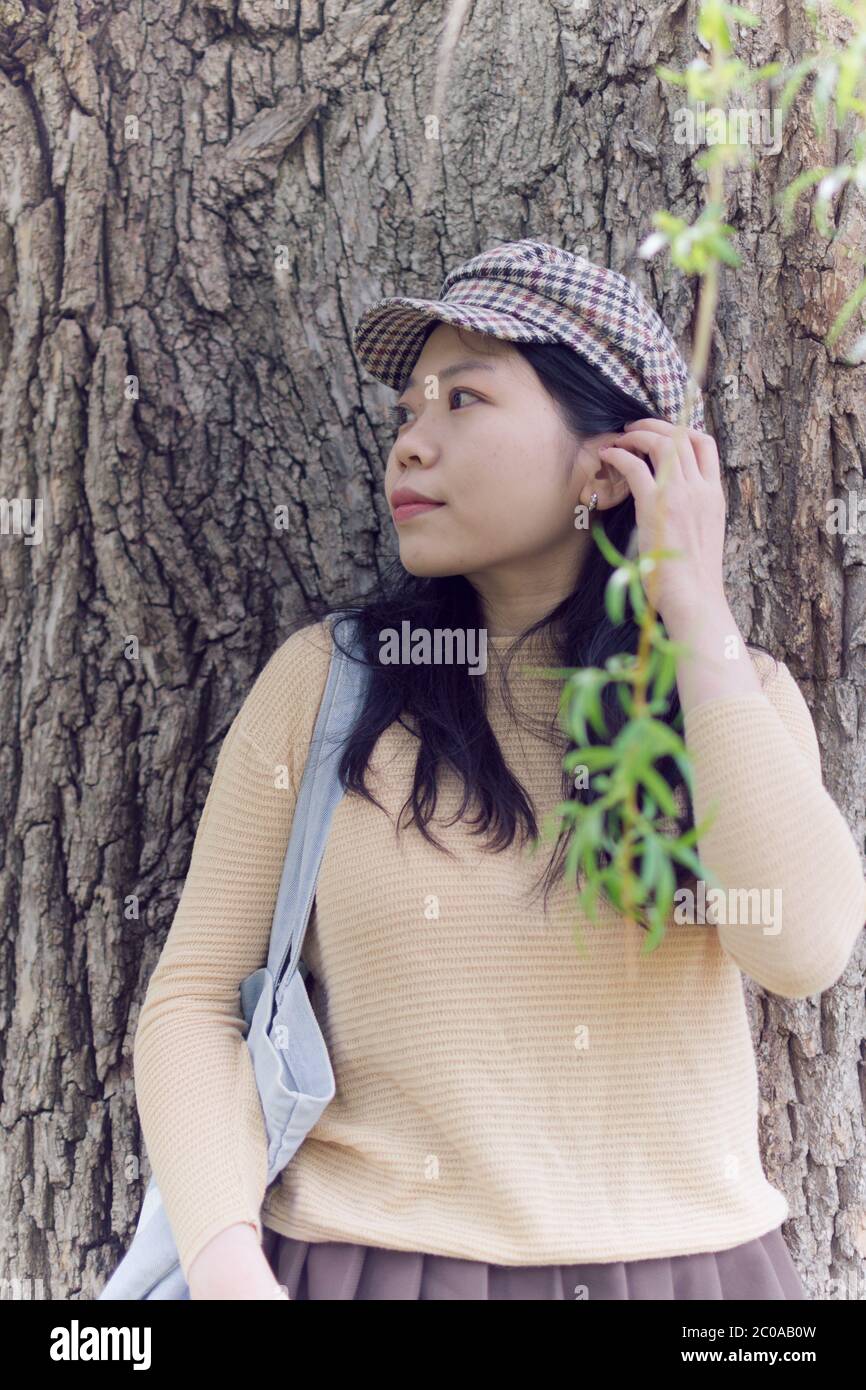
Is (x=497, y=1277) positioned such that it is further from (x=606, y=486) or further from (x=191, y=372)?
(x=191, y=372)

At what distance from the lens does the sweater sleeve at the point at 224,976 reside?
1639 millimetres

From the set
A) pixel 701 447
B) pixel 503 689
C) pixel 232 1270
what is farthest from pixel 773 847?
pixel 232 1270

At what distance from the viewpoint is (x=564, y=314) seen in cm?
185

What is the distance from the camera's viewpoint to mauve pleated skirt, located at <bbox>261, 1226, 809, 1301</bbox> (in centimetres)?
163

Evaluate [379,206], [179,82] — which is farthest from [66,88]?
[379,206]

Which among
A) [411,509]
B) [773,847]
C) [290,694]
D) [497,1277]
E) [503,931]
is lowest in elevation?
[497,1277]

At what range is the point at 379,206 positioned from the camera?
7.48ft

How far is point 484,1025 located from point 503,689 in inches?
21.2

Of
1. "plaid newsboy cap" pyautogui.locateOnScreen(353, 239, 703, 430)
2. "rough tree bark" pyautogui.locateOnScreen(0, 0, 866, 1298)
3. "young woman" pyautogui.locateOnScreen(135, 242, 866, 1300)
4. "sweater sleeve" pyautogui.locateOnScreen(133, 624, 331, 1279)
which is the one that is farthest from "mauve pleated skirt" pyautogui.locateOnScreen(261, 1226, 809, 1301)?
"plaid newsboy cap" pyautogui.locateOnScreen(353, 239, 703, 430)

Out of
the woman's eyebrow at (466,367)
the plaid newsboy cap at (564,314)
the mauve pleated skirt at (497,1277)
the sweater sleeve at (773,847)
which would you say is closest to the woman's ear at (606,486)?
the plaid newsboy cap at (564,314)

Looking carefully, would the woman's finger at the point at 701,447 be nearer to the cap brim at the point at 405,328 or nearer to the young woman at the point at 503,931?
the young woman at the point at 503,931

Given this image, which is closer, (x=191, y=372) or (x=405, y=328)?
(x=405, y=328)

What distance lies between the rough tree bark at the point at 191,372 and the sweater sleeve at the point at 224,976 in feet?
1.39

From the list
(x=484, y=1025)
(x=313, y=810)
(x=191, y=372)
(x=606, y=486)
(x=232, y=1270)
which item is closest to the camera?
(x=232, y=1270)
